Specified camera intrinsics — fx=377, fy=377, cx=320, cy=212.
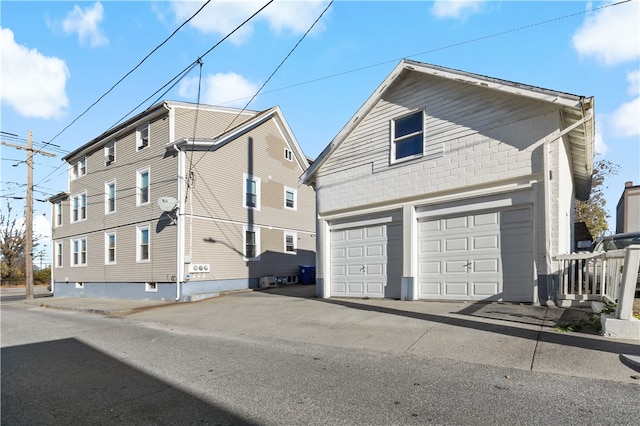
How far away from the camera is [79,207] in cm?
2225

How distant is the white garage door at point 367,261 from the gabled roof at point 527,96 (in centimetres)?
282

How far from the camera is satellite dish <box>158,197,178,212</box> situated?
1502 cm

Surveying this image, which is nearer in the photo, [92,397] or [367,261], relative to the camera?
[92,397]

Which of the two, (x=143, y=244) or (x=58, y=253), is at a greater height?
(x=143, y=244)

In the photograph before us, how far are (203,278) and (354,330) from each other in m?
10.4

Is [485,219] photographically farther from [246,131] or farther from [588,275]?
[246,131]

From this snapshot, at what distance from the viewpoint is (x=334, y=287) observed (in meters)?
12.2

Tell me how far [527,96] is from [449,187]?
2655 millimetres

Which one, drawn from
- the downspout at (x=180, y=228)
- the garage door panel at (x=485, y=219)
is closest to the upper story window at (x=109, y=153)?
the downspout at (x=180, y=228)

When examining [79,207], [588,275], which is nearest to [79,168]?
[79,207]

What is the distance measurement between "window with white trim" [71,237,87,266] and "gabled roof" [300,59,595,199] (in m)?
15.6

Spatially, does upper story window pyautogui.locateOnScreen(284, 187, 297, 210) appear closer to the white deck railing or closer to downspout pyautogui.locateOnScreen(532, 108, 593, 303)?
downspout pyautogui.locateOnScreen(532, 108, 593, 303)

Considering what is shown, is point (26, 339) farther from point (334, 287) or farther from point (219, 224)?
point (219, 224)

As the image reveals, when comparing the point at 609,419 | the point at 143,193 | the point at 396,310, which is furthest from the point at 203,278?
the point at 609,419
